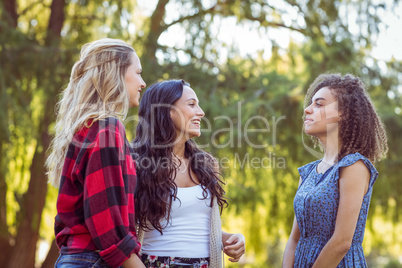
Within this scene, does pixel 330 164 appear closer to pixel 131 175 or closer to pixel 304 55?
pixel 131 175

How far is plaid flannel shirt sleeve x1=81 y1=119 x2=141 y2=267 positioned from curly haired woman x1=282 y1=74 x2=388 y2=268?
81cm

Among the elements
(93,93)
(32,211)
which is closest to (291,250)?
(93,93)

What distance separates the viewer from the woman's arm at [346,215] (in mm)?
1809

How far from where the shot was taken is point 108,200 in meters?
1.54

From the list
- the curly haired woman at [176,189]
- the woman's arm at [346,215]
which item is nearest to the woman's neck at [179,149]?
the curly haired woman at [176,189]

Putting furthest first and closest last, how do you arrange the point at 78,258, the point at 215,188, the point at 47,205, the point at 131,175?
the point at 47,205 → the point at 215,188 → the point at 131,175 → the point at 78,258

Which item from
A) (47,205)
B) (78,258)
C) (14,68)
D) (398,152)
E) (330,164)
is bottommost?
(47,205)

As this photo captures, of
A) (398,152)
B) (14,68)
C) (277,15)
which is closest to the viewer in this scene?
(14,68)

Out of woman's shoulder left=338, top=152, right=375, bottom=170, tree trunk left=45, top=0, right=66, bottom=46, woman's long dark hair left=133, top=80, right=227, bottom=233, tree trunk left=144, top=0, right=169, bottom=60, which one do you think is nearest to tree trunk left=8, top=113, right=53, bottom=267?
tree trunk left=45, top=0, right=66, bottom=46

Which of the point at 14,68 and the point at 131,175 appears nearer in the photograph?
the point at 131,175

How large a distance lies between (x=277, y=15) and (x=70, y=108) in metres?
4.64

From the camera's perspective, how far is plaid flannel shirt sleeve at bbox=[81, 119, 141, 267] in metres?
1.53

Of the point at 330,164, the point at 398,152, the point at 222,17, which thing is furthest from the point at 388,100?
the point at 330,164

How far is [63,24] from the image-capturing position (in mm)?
6055
